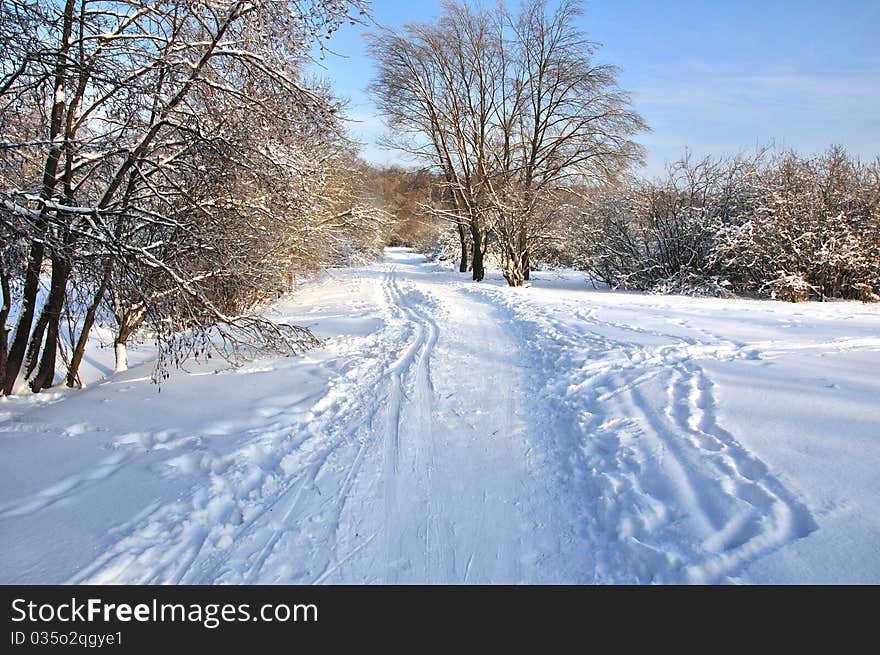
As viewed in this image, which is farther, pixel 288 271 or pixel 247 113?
pixel 288 271

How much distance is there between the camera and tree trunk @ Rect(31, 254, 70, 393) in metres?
5.58

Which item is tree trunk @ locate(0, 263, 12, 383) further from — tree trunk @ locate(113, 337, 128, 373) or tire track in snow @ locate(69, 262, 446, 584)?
tire track in snow @ locate(69, 262, 446, 584)

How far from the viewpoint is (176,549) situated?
2.77 metres

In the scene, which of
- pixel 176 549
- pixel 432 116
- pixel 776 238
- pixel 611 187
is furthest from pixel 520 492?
pixel 432 116

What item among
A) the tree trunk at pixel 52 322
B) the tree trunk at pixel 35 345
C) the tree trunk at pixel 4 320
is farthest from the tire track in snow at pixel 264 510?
the tree trunk at pixel 35 345

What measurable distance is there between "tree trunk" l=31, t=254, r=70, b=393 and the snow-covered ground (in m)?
0.86

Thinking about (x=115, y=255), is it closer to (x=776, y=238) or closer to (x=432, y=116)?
(x=776, y=238)

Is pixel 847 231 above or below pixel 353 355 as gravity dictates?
above

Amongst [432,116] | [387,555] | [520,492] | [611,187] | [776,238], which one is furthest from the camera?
[432,116]

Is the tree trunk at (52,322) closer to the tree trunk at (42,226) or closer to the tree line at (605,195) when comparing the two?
the tree trunk at (42,226)

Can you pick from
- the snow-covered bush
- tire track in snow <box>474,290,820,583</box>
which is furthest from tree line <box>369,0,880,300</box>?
tire track in snow <box>474,290,820,583</box>

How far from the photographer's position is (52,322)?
6125mm

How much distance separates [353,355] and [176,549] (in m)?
4.75
